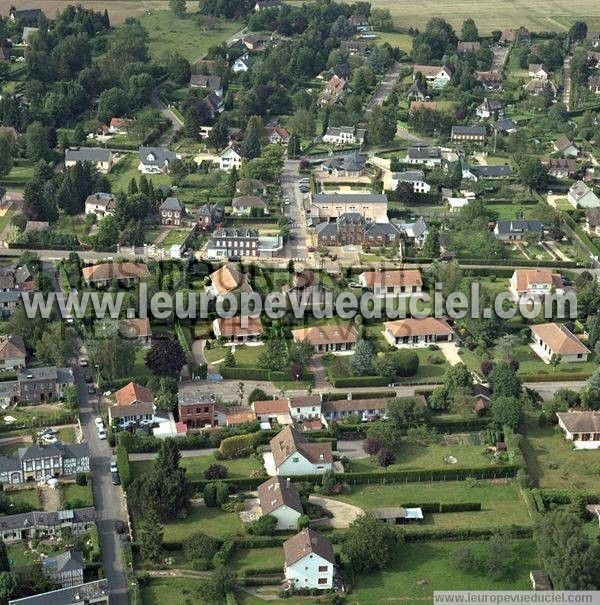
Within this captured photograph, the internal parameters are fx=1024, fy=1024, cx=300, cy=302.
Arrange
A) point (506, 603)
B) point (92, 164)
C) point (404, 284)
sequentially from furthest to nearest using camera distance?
point (92, 164)
point (404, 284)
point (506, 603)

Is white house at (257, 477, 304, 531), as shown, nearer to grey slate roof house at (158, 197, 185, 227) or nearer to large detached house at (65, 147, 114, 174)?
grey slate roof house at (158, 197, 185, 227)

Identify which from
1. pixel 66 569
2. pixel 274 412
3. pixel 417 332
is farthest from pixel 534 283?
pixel 66 569

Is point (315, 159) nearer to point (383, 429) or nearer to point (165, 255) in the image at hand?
point (165, 255)

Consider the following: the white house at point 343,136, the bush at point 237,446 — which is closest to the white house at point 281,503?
the bush at point 237,446

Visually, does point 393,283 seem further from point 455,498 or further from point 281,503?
point 281,503

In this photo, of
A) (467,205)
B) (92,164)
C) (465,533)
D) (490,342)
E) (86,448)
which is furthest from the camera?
(92,164)

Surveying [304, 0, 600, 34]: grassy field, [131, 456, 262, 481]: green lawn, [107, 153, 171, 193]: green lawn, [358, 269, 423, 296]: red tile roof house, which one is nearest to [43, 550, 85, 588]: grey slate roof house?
[131, 456, 262, 481]: green lawn

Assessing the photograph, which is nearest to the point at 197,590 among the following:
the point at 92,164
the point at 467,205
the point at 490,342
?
the point at 490,342
